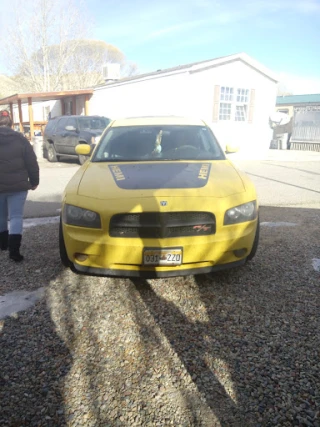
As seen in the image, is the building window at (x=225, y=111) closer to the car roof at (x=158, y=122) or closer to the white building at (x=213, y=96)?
the white building at (x=213, y=96)

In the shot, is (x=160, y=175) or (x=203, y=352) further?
(x=160, y=175)

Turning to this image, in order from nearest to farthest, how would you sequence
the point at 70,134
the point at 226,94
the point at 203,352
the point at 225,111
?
the point at 203,352 → the point at 70,134 → the point at 226,94 → the point at 225,111

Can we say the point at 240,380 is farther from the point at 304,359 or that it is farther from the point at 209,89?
the point at 209,89

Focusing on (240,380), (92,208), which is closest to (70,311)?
(92,208)

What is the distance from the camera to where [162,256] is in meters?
2.92

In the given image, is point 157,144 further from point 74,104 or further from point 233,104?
point 74,104

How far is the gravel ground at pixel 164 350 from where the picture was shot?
6.36ft

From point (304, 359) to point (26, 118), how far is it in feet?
112

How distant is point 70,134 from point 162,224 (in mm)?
10456

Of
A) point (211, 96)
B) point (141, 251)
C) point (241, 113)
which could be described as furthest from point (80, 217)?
point (241, 113)

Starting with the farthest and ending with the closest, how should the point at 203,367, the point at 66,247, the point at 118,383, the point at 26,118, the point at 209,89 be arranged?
the point at 26,118
the point at 209,89
the point at 66,247
the point at 203,367
the point at 118,383

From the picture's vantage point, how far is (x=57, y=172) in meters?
11.2

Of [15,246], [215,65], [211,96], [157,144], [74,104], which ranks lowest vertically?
[15,246]

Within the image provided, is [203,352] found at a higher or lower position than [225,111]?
lower
